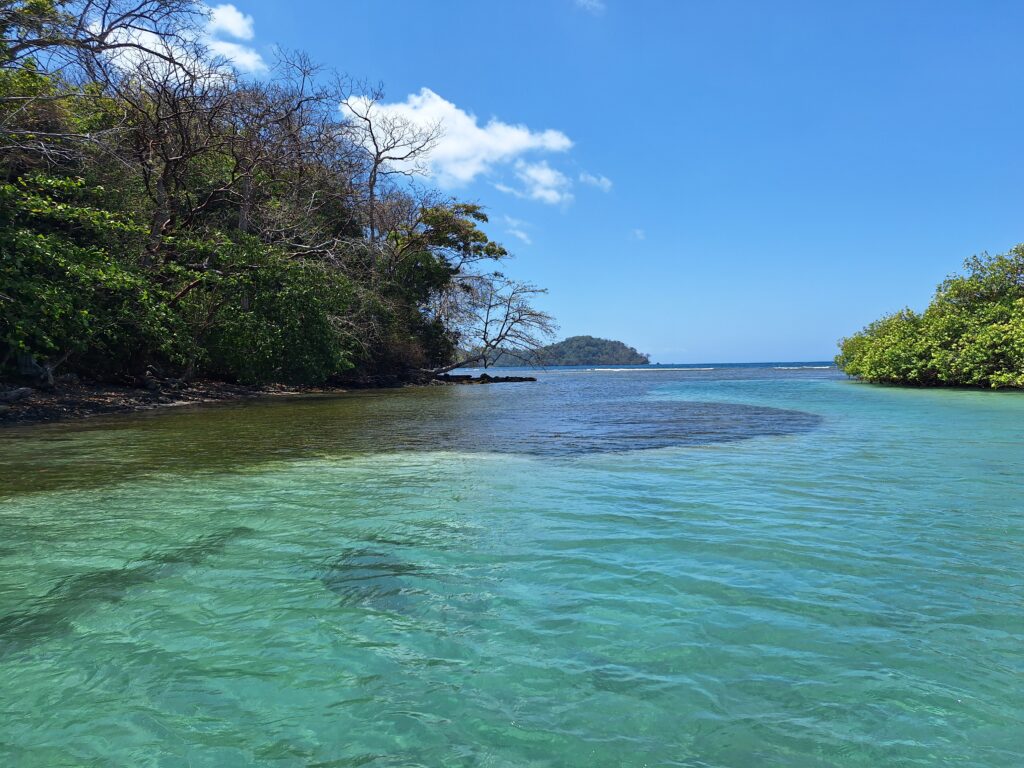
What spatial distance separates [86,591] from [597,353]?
460 feet

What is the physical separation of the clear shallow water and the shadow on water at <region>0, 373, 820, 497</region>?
683 millimetres

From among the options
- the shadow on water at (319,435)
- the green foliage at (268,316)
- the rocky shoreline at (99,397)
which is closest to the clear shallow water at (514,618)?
the shadow on water at (319,435)

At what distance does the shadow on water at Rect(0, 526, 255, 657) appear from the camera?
9.55 ft

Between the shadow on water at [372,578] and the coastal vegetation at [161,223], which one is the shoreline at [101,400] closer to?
the coastal vegetation at [161,223]

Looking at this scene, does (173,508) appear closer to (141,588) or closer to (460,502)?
(141,588)

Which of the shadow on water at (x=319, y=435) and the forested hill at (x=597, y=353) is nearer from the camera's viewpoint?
the shadow on water at (x=319, y=435)

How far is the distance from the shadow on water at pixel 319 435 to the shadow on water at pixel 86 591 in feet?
10.3

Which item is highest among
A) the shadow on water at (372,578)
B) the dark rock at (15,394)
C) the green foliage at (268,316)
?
the green foliage at (268,316)

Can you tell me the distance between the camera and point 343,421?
1326 centimetres

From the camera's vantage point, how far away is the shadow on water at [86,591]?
291cm

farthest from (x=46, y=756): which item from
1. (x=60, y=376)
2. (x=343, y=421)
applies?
(x=60, y=376)

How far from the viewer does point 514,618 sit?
3.00 m

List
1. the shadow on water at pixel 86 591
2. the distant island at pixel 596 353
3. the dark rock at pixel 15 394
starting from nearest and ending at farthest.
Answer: the shadow on water at pixel 86 591, the dark rock at pixel 15 394, the distant island at pixel 596 353

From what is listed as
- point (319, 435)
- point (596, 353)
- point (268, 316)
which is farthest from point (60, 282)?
point (596, 353)
